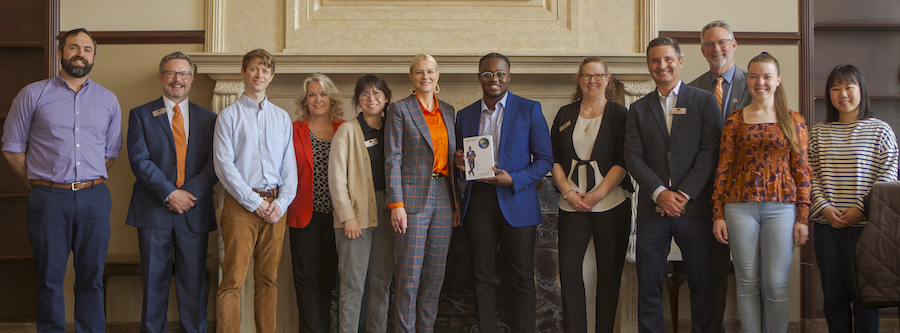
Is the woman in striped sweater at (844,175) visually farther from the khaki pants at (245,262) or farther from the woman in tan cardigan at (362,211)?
the khaki pants at (245,262)

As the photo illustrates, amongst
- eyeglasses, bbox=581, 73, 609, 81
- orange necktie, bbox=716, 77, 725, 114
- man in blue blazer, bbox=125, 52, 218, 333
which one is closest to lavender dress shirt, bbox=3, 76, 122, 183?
man in blue blazer, bbox=125, 52, 218, 333

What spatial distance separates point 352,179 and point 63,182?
161cm

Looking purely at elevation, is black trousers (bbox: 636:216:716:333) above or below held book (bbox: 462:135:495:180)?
below

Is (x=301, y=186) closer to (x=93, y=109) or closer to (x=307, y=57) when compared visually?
(x=307, y=57)

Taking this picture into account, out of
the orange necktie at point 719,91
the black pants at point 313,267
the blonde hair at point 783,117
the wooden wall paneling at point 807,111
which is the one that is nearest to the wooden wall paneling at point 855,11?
the wooden wall paneling at point 807,111

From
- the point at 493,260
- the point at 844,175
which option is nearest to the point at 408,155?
the point at 493,260

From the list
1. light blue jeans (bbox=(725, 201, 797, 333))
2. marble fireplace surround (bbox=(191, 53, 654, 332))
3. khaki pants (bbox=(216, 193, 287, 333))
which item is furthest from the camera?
marble fireplace surround (bbox=(191, 53, 654, 332))

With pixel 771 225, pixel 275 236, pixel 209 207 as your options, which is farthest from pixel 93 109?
pixel 771 225

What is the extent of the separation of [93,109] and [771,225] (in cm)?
369

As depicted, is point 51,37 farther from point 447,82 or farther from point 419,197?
point 419,197

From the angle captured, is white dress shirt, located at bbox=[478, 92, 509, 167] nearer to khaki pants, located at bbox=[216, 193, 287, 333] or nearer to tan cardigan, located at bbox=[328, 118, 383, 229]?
tan cardigan, located at bbox=[328, 118, 383, 229]

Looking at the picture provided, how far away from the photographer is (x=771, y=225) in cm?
229

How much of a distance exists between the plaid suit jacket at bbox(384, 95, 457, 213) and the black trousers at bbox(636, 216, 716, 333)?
120cm

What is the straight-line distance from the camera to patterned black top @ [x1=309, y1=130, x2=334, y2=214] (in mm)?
2859
